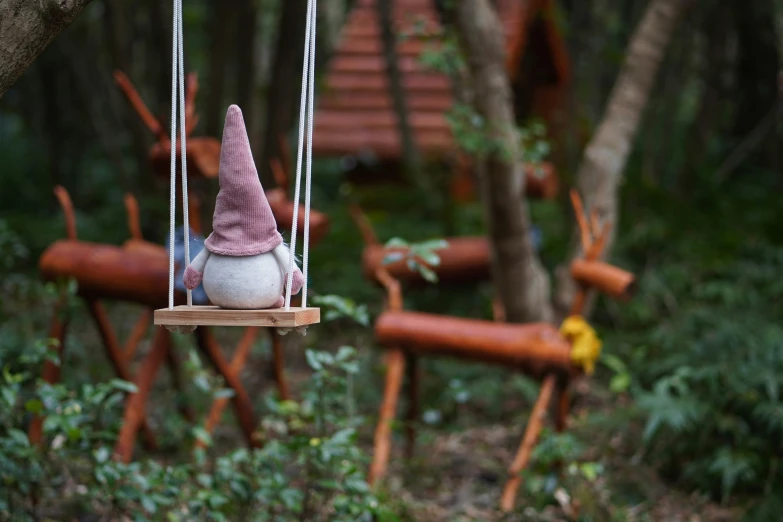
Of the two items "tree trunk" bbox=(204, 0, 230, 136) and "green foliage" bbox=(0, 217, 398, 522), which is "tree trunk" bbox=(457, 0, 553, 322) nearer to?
"green foliage" bbox=(0, 217, 398, 522)

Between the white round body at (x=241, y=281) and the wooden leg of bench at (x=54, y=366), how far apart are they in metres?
2.14

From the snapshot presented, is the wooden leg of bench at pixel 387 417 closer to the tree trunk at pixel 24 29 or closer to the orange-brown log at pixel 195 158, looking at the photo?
the orange-brown log at pixel 195 158

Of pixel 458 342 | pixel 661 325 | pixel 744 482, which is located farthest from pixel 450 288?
pixel 744 482

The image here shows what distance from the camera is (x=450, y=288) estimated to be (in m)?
6.43

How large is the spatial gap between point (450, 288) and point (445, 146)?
5.91ft

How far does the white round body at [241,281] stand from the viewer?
6.93 feet

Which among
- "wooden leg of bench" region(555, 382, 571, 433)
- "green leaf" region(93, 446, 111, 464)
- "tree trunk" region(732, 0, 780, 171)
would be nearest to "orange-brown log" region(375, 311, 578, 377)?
"wooden leg of bench" region(555, 382, 571, 433)

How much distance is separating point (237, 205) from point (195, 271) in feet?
0.67

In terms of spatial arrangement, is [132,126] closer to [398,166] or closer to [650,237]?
[398,166]

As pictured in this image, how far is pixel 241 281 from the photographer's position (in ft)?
6.93

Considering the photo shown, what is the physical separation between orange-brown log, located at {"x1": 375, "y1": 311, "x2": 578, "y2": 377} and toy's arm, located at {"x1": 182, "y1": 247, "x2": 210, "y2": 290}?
235 cm

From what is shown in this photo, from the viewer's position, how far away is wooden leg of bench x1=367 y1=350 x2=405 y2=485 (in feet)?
13.6

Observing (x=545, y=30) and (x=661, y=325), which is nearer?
(x=661, y=325)

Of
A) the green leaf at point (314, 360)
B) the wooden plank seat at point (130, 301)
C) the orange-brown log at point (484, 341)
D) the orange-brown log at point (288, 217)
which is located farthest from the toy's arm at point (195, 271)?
the orange-brown log at point (484, 341)
